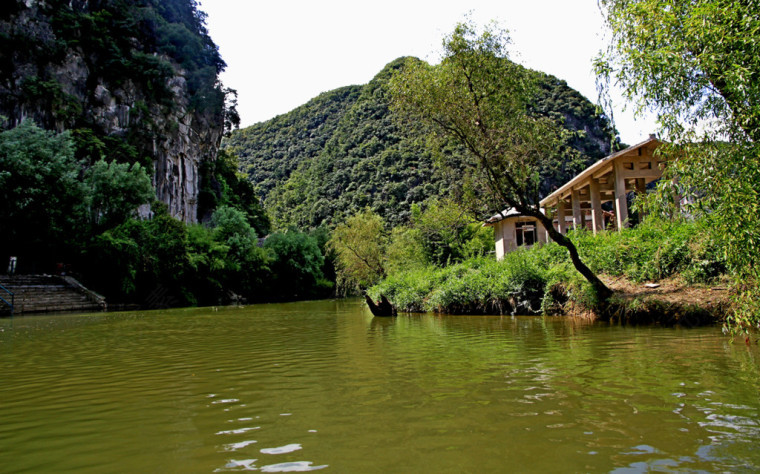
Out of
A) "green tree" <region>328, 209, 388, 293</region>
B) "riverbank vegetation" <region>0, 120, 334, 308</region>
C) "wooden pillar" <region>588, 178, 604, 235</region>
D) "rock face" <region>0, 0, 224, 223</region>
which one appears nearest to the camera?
"wooden pillar" <region>588, 178, 604, 235</region>

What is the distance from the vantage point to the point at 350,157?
79500mm

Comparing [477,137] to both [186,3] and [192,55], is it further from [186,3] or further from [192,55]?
[186,3]

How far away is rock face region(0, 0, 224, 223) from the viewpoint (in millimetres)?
38062

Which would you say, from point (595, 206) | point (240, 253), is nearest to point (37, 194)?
point (240, 253)

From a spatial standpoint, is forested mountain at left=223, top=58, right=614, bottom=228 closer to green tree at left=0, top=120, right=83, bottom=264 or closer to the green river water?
green tree at left=0, top=120, right=83, bottom=264

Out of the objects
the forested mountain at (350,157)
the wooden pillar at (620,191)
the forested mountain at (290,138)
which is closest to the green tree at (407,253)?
the wooden pillar at (620,191)

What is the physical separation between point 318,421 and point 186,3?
232ft

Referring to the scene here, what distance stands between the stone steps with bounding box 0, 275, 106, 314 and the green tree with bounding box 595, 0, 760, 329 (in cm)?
2838

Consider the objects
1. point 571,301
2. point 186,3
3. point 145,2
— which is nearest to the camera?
point 571,301

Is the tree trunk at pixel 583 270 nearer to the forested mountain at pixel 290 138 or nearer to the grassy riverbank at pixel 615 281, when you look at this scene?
the grassy riverbank at pixel 615 281

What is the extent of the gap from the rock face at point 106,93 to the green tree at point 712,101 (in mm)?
41162

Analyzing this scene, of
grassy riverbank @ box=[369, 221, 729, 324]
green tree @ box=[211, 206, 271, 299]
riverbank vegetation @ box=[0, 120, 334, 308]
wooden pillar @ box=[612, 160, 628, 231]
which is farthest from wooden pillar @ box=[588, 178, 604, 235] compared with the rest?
green tree @ box=[211, 206, 271, 299]

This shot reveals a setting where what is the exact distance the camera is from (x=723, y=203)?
6.30 m

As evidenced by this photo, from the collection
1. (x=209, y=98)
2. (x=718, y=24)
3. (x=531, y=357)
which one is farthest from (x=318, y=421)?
(x=209, y=98)
